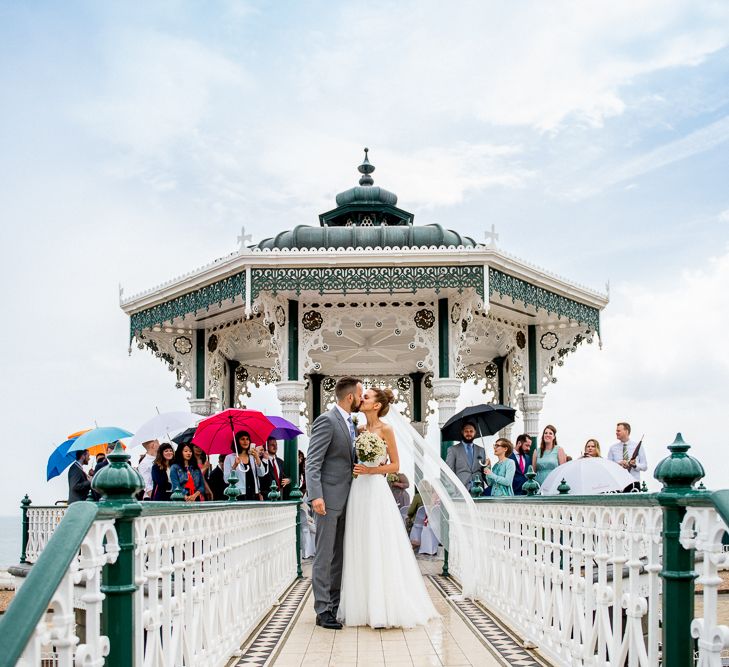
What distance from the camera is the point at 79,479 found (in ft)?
38.2

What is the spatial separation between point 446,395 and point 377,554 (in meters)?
6.24

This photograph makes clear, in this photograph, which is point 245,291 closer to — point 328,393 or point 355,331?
point 355,331

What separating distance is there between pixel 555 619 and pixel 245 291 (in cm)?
778

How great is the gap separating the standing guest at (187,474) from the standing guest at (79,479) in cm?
238

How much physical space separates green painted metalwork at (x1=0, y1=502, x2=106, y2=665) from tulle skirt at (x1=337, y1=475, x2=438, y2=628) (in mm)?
4224

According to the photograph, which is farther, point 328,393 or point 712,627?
point 328,393

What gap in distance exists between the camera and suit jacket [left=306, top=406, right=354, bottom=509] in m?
6.69

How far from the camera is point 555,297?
1384 centimetres

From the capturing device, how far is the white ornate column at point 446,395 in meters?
12.7

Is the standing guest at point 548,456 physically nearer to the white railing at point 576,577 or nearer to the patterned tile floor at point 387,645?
the white railing at point 576,577

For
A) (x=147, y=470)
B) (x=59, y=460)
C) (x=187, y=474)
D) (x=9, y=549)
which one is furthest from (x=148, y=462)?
(x=9, y=549)

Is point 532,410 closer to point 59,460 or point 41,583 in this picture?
point 59,460

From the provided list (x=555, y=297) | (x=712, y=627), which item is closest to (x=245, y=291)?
(x=555, y=297)

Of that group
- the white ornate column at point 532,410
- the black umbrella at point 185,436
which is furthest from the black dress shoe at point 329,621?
the white ornate column at point 532,410
